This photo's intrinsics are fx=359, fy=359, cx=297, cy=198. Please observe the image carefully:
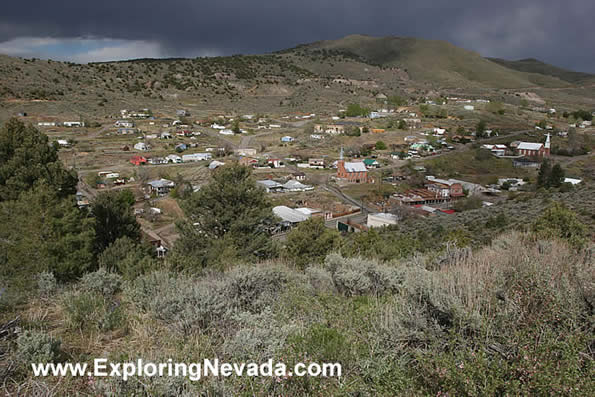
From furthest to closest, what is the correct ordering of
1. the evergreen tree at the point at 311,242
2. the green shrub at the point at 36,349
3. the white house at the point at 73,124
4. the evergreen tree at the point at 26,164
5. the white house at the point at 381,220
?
the white house at the point at 73,124, the white house at the point at 381,220, the evergreen tree at the point at 311,242, the evergreen tree at the point at 26,164, the green shrub at the point at 36,349

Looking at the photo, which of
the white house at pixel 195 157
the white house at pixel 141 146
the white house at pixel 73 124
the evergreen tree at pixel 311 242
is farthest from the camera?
the white house at pixel 73 124

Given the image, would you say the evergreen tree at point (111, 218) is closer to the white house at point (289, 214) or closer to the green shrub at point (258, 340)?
the green shrub at point (258, 340)

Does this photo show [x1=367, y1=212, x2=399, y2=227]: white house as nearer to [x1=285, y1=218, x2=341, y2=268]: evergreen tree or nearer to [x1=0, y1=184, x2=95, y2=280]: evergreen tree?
[x1=285, y1=218, x2=341, y2=268]: evergreen tree

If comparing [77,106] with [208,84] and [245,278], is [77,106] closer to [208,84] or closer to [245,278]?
[208,84]

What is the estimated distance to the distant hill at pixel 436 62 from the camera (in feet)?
458

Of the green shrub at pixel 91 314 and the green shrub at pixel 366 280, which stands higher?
the green shrub at pixel 91 314

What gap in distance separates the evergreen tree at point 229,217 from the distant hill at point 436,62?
129 metres

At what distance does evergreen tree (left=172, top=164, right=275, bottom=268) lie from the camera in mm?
12148

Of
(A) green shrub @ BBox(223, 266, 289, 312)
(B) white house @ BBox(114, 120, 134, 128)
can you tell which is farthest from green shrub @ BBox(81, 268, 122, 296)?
(B) white house @ BBox(114, 120, 134, 128)

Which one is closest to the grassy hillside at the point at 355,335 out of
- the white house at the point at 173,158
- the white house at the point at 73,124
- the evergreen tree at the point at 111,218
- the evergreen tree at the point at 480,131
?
the evergreen tree at the point at 111,218

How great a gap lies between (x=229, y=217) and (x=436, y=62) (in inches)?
6652

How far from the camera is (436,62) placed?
15725 centimetres

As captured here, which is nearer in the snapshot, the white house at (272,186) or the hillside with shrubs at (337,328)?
the hillside with shrubs at (337,328)

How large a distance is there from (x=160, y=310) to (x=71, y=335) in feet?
2.56
